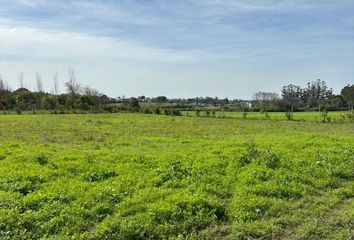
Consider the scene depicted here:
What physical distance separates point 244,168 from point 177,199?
251 centimetres

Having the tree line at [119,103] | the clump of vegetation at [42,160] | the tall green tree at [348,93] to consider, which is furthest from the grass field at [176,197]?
the tall green tree at [348,93]

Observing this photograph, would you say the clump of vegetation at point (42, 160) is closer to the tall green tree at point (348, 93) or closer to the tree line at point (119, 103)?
the tree line at point (119, 103)

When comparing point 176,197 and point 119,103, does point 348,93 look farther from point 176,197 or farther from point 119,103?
point 176,197

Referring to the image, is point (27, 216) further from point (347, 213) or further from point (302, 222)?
point (347, 213)

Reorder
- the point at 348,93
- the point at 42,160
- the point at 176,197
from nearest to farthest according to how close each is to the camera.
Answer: the point at 176,197
the point at 42,160
the point at 348,93

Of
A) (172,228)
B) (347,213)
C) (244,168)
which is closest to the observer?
(172,228)

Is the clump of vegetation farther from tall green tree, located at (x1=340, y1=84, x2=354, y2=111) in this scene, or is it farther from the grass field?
tall green tree, located at (x1=340, y1=84, x2=354, y2=111)

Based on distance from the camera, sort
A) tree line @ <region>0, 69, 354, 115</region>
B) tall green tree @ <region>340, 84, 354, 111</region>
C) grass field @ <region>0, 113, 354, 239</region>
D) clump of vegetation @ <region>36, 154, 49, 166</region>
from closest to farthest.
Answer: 1. grass field @ <region>0, 113, 354, 239</region>
2. clump of vegetation @ <region>36, 154, 49, 166</region>
3. tree line @ <region>0, 69, 354, 115</region>
4. tall green tree @ <region>340, 84, 354, 111</region>

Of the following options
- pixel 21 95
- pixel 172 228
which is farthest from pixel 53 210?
pixel 21 95

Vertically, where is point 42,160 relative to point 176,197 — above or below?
above

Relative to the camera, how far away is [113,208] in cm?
498

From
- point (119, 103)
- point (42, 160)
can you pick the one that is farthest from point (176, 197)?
point (119, 103)

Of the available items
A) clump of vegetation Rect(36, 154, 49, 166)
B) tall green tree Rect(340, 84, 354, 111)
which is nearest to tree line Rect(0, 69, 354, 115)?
tall green tree Rect(340, 84, 354, 111)

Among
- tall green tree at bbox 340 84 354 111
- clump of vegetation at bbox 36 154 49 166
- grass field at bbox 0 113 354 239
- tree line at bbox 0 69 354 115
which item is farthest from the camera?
tall green tree at bbox 340 84 354 111
